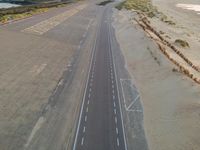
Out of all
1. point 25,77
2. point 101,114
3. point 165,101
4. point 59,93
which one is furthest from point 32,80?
point 165,101

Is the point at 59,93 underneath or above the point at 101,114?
above

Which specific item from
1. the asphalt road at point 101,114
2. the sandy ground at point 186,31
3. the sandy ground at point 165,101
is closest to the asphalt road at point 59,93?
the asphalt road at point 101,114

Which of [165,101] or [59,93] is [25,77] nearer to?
[59,93]

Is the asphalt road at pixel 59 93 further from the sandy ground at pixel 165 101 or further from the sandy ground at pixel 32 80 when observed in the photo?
the sandy ground at pixel 165 101

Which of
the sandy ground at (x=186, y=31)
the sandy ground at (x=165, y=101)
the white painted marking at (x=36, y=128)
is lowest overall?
the sandy ground at (x=186, y=31)

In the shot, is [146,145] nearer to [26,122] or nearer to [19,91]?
[26,122]

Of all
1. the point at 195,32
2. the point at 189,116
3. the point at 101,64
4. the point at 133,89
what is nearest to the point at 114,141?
the point at 189,116
